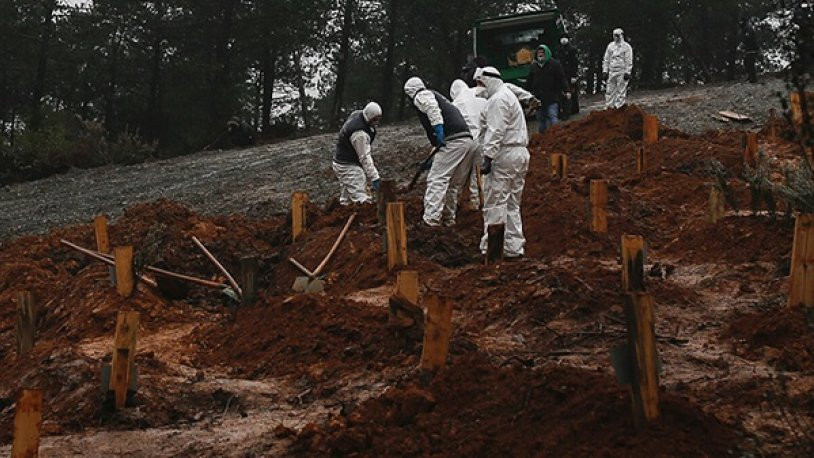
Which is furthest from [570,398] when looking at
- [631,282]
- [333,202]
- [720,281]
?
[333,202]

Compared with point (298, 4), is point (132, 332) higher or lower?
lower

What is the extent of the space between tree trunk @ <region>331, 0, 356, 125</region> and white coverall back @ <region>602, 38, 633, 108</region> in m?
12.7

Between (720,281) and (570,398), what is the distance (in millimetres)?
4233

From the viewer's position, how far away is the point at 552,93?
1762 cm

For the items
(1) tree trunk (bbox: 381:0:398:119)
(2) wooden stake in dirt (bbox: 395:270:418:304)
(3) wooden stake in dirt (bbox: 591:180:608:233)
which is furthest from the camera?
(1) tree trunk (bbox: 381:0:398:119)

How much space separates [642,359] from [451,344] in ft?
6.93

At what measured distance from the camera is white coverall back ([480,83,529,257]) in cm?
930

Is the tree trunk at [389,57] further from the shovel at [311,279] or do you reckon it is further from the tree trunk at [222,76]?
the shovel at [311,279]

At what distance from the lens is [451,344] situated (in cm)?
619

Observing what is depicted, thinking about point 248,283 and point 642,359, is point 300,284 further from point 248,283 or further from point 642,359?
point 642,359

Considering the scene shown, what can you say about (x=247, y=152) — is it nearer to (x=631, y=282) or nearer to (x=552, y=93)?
(x=552, y=93)

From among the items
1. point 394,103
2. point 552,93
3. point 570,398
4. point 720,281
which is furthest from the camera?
point 394,103

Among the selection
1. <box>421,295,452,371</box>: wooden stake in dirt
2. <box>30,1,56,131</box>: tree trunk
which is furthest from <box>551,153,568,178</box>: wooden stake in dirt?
<box>30,1,56,131</box>: tree trunk

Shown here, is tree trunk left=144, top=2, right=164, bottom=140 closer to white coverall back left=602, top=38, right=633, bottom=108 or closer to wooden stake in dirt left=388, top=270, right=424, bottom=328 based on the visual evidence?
white coverall back left=602, top=38, right=633, bottom=108
